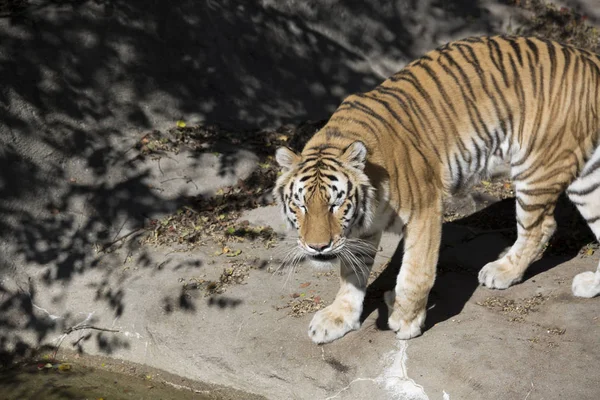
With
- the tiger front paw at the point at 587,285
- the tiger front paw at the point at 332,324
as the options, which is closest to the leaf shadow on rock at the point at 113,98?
the tiger front paw at the point at 332,324

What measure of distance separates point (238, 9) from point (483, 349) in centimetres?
464

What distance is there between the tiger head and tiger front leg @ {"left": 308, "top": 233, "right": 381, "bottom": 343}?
0.49 metres

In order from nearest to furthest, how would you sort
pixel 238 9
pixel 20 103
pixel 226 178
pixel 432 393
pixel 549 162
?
pixel 432 393
pixel 549 162
pixel 20 103
pixel 226 178
pixel 238 9

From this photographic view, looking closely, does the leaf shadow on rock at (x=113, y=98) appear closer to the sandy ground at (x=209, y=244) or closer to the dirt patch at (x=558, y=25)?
the sandy ground at (x=209, y=244)

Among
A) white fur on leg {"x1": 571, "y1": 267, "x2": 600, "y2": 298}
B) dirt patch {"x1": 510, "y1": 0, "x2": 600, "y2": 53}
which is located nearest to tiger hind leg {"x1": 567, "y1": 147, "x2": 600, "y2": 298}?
white fur on leg {"x1": 571, "y1": 267, "x2": 600, "y2": 298}

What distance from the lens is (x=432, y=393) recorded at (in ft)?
13.4

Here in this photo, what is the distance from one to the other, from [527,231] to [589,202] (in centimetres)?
42

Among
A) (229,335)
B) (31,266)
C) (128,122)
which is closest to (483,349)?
(229,335)

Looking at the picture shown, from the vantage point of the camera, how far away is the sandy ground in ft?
14.2

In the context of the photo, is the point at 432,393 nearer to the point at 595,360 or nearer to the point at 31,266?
the point at 595,360

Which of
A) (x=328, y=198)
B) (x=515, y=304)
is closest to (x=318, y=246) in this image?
(x=328, y=198)

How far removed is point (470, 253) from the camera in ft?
18.5

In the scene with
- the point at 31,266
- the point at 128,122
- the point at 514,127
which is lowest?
the point at 31,266

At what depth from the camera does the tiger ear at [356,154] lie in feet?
12.6
